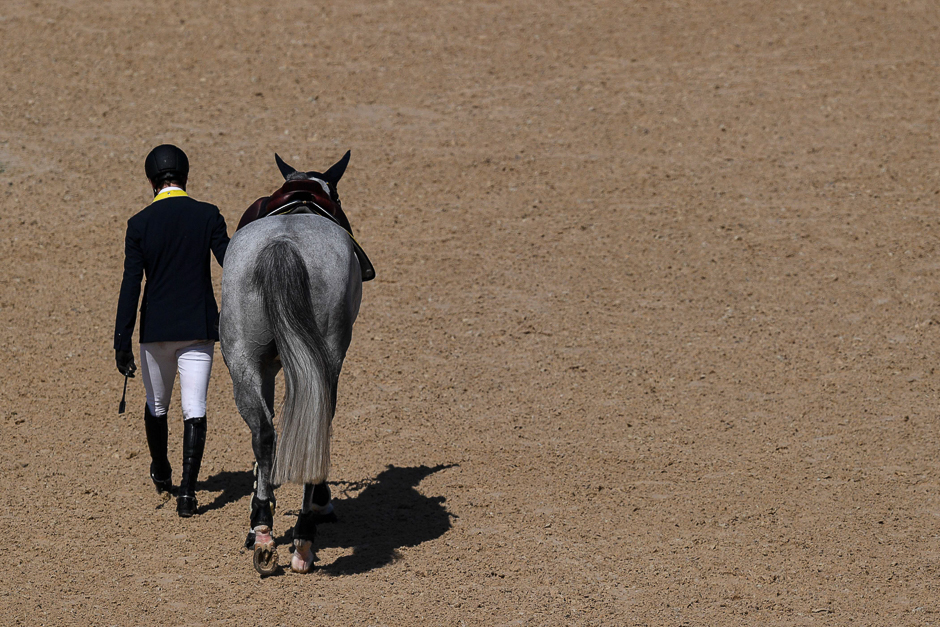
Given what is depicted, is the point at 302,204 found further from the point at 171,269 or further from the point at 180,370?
the point at 180,370

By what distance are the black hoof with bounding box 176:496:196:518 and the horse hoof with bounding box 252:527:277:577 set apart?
956 mm

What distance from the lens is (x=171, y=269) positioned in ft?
19.3

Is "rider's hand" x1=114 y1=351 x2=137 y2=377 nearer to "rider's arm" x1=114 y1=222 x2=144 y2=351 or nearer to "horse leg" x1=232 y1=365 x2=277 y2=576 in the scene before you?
"rider's arm" x1=114 y1=222 x2=144 y2=351

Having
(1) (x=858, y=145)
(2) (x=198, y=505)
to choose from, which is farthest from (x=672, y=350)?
(1) (x=858, y=145)

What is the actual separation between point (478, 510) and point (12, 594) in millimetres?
2630

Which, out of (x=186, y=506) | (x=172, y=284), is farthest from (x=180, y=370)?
(x=186, y=506)

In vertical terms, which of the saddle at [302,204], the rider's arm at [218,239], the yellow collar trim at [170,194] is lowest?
the rider's arm at [218,239]

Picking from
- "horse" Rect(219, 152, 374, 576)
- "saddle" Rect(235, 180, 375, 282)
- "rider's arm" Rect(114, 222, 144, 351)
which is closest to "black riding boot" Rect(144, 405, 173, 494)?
"rider's arm" Rect(114, 222, 144, 351)

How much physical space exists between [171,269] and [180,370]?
0.61 meters

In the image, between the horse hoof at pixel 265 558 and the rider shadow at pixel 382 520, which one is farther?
the rider shadow at pixel 382 520

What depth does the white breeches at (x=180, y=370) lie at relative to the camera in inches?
234

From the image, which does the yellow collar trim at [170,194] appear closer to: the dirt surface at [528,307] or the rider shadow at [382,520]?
the dirt surface at [528,307]

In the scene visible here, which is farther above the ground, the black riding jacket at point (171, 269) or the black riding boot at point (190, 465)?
the black riding jacket at point (171, 269)

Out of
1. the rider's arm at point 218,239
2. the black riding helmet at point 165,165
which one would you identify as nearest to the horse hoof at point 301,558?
the rider's arm at point 218,239
